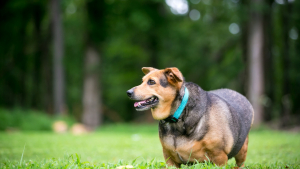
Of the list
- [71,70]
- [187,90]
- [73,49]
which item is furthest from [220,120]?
[71,70]

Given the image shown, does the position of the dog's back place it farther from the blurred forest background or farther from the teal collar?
the blurred forest background

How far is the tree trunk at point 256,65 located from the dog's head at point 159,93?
13328 mm

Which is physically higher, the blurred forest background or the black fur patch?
the blurred forest background

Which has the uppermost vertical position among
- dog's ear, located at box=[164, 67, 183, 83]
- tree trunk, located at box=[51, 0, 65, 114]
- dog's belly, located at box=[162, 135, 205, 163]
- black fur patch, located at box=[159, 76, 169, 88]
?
tree trunk, located at box=[51, 0, 65, 114]

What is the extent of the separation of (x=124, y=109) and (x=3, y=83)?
13702mm

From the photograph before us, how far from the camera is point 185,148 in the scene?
172 inches

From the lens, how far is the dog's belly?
435 cm

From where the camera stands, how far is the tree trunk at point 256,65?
16672 mm

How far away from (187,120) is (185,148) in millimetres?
426

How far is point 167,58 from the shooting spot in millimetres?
24688

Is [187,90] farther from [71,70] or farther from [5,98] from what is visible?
[5,98]

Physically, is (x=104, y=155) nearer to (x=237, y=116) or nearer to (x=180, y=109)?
(x=180, y=109)

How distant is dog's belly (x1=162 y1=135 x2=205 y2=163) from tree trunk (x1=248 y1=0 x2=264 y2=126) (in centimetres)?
1331

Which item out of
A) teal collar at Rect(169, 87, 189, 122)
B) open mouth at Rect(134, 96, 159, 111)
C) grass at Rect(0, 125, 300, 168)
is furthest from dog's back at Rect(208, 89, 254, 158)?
open mouth at Rect(134, 96, 159, 111)
